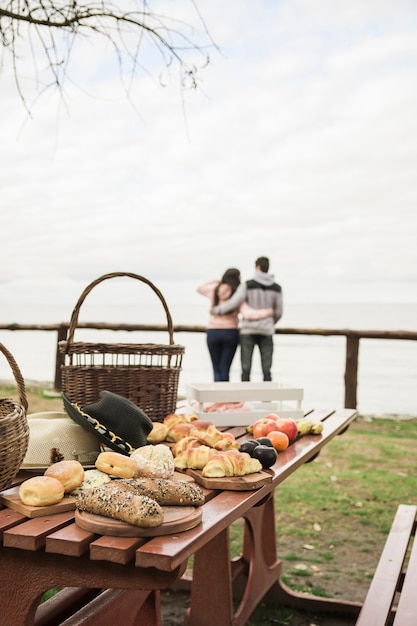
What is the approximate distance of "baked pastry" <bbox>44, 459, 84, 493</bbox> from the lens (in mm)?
1642

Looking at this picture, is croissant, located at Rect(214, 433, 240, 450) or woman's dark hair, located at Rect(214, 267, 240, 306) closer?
croissant, located at Rect(214, 433, 240, 450)

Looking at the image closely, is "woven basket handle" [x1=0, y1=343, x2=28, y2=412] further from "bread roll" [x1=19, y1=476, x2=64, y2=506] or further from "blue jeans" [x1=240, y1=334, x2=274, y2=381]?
"blue jeans" [x1=240, y1=334, x2=274, y2=381]

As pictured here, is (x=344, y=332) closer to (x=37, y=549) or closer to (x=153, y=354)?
(x=153, y=354)

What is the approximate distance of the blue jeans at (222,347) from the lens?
7723 millimetres

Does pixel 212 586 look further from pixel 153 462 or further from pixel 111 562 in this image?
pixel 111 562

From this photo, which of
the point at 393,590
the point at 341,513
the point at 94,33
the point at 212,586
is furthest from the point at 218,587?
the point at 94,33

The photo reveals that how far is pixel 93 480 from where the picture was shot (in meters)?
A: 1.70

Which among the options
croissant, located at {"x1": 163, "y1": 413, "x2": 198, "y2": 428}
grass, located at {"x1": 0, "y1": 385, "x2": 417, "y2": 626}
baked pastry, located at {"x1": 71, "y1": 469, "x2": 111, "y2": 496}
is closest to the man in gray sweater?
grass, located at {"x1": 0, "y1": 385, "x2": 417, "y2": 626}

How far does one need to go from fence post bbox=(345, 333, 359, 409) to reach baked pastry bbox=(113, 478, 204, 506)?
6.53 meters

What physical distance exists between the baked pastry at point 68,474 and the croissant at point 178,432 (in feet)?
2.39

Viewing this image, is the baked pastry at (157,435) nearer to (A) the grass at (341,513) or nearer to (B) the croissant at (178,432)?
(B) the croissant at (178,432)

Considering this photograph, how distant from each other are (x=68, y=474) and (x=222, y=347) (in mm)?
6164

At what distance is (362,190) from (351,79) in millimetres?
22161

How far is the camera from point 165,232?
5703 centimetres
